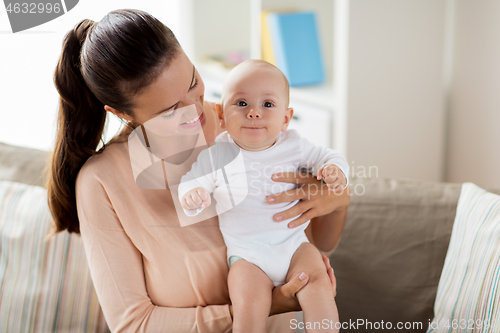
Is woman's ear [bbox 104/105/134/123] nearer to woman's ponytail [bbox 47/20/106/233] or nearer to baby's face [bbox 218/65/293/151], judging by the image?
woman's ponytail [bbox 47/20/106/233]

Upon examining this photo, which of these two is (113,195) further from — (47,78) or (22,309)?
(47,78)

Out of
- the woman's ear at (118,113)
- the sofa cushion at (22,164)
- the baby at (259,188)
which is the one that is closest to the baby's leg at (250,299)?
the baby at (259,188)

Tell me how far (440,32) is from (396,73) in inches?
11.1

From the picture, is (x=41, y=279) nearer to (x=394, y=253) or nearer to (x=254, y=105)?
(x=254, y=105)

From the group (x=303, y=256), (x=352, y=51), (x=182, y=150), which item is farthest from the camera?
(x=352, y=51)

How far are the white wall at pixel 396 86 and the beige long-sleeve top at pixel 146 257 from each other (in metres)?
1.20

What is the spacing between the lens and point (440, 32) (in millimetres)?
2148

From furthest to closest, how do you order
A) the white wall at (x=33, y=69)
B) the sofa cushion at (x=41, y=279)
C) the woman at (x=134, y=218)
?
the white wall at (x=33, y=69) → the sofa cushion at (x=41, y=279) → the woman at (x=134, y=218)

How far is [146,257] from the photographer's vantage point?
115cm

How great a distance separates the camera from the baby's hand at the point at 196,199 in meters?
1.00

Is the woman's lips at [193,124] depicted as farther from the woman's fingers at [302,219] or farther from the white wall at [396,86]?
the white wall at [396,86]

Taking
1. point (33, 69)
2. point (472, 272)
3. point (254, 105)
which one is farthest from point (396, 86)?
point (33, 69)

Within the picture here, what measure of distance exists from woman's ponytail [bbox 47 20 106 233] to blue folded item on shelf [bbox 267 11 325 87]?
1336mm

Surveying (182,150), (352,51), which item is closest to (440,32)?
(352,51)
